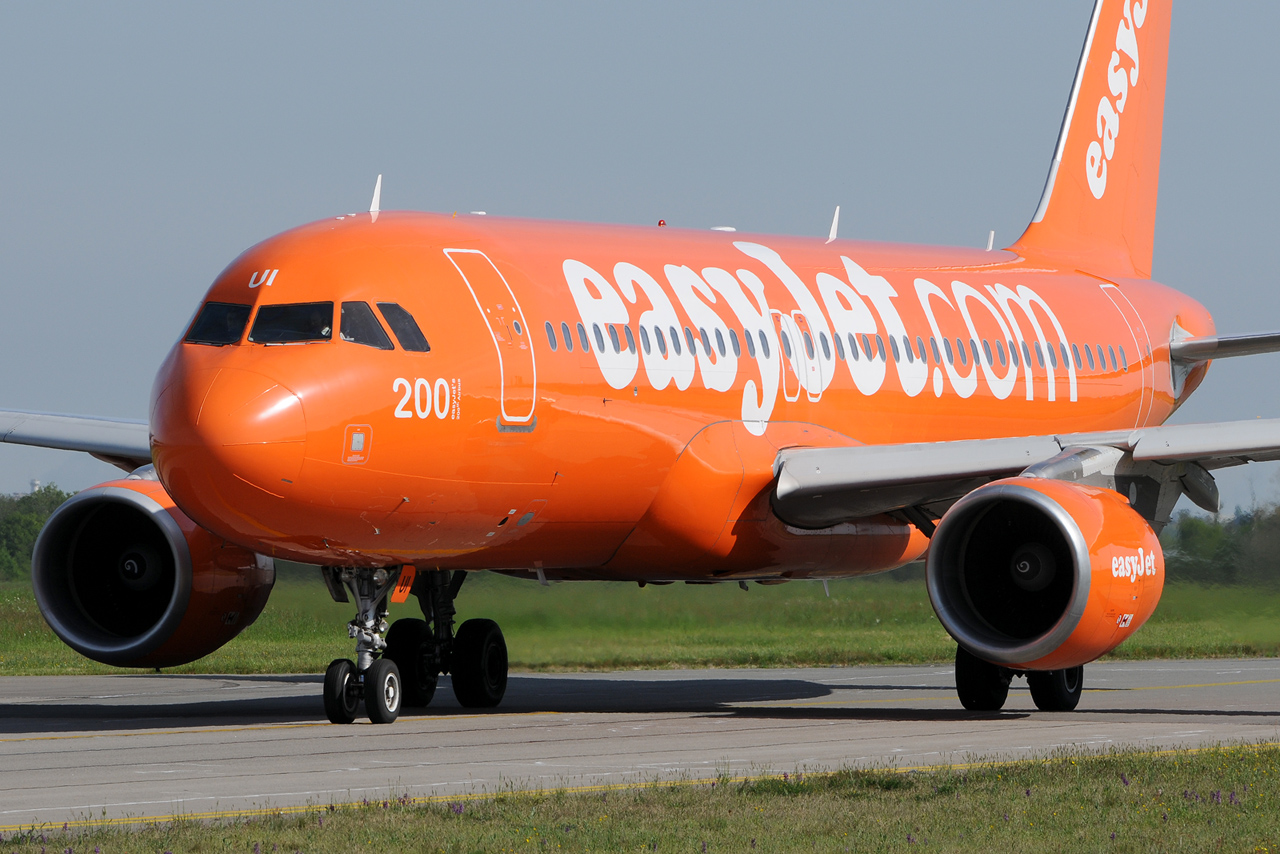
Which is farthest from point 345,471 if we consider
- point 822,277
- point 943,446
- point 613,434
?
point 822,277

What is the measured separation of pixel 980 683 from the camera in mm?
17312

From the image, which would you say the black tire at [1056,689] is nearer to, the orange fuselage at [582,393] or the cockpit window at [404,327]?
the orange fuselage at [582,393]

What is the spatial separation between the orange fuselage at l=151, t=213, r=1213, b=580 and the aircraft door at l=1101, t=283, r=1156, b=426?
191 centimetres

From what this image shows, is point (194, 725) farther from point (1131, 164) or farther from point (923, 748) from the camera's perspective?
point (1131, 164)

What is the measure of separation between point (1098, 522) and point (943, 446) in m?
1.91

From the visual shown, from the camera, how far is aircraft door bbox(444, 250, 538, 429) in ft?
48.5

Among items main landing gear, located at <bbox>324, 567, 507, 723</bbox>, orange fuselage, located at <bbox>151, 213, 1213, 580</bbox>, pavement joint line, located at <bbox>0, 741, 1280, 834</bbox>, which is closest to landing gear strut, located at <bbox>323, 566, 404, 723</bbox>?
orange fuselage, located at <bbox>151, 213, 1213, 580</bbox>

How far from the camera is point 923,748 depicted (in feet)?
44.0

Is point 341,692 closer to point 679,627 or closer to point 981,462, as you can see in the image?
point 981,462

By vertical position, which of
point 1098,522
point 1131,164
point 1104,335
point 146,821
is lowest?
point 146,821

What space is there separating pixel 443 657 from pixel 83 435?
14.4 ft

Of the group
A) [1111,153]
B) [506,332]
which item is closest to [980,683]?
[506,332]

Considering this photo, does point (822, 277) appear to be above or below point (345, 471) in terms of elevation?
above

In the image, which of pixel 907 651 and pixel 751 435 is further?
pixel 907 651
